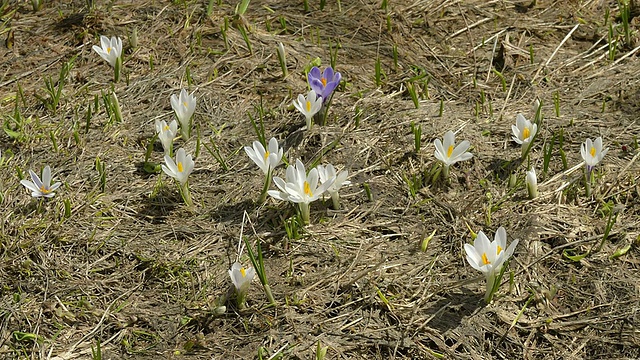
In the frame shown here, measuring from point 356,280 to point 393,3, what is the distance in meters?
1.75

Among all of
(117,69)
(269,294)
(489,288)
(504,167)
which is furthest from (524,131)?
(117,69)

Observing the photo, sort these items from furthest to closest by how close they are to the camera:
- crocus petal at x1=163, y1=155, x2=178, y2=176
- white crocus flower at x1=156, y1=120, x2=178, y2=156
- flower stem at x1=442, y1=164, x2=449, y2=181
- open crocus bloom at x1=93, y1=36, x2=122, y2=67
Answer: open crocus bloom at x1=93, y1=36, x2=122, y2=67
white crocus flower at x1=156, y1=120, x2=178, y2=156
flower stem at x1=442, y1=164, x2=449, y2=181
crocus petal at x1=163, y1=155, x2=178, y2=176

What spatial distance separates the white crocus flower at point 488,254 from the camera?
8.32ft

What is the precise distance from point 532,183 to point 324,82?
90 centimetres

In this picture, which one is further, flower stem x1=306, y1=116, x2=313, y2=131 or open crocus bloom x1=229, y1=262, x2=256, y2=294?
flower stem x1=306, y1=116, x2=313, y2=131

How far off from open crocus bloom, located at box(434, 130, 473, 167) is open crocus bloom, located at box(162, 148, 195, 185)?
89 cm

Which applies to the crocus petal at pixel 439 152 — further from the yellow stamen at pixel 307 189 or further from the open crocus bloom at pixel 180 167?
the open crocus bloom at pixel 180 167

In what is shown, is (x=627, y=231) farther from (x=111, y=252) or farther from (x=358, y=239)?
(x=111, y=252)

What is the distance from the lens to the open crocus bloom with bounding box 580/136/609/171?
2.93 meters

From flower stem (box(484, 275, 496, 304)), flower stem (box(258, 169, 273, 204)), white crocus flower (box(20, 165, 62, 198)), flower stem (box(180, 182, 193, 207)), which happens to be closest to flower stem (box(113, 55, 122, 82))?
white crocus flower (box(20, 165, 62, 198))

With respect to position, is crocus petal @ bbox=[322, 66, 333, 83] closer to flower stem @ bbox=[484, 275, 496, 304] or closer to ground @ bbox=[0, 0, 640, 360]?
ground @ bbox=[0, 0, 640, 360]

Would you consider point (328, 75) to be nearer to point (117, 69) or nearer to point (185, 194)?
point (185, 194)

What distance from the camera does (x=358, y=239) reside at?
284cm

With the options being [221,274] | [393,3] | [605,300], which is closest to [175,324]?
[221,274]
